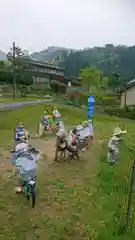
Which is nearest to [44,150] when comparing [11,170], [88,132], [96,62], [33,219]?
[88,132]

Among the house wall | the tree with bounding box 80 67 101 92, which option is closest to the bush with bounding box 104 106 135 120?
the house wall

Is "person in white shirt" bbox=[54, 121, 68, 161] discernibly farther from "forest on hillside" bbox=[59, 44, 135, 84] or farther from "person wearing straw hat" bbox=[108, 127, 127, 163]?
"forest on hillside" bbox=[59, 44, 135, 84]

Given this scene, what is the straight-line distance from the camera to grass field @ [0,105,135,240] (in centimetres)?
736

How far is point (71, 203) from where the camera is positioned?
9062 mm

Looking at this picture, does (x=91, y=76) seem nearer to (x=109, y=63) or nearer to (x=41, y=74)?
(x=41, y=74)

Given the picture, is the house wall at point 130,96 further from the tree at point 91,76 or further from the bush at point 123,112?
the tree at point 91,76

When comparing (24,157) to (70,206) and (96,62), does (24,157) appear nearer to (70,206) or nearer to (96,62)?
(70,206)

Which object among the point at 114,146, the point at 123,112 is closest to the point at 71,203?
the point at 114,146

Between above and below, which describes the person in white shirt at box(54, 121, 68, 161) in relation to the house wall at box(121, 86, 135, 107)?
below

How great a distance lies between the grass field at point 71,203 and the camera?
7.36 meters

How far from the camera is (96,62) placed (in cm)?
10912

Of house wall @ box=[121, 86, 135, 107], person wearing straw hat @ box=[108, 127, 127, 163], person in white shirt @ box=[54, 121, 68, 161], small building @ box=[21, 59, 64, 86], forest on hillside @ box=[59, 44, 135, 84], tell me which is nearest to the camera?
person wearing straw hat @ box=[108, 127, 127, 163]

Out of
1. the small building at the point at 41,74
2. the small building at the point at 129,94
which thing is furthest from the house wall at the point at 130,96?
the small building at the point at 41,74

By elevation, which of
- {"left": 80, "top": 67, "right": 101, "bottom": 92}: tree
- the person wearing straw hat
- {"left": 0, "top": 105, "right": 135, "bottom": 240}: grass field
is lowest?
{"left": 0, "top": 105, "right": 135, "bottom": 240}: grass field
